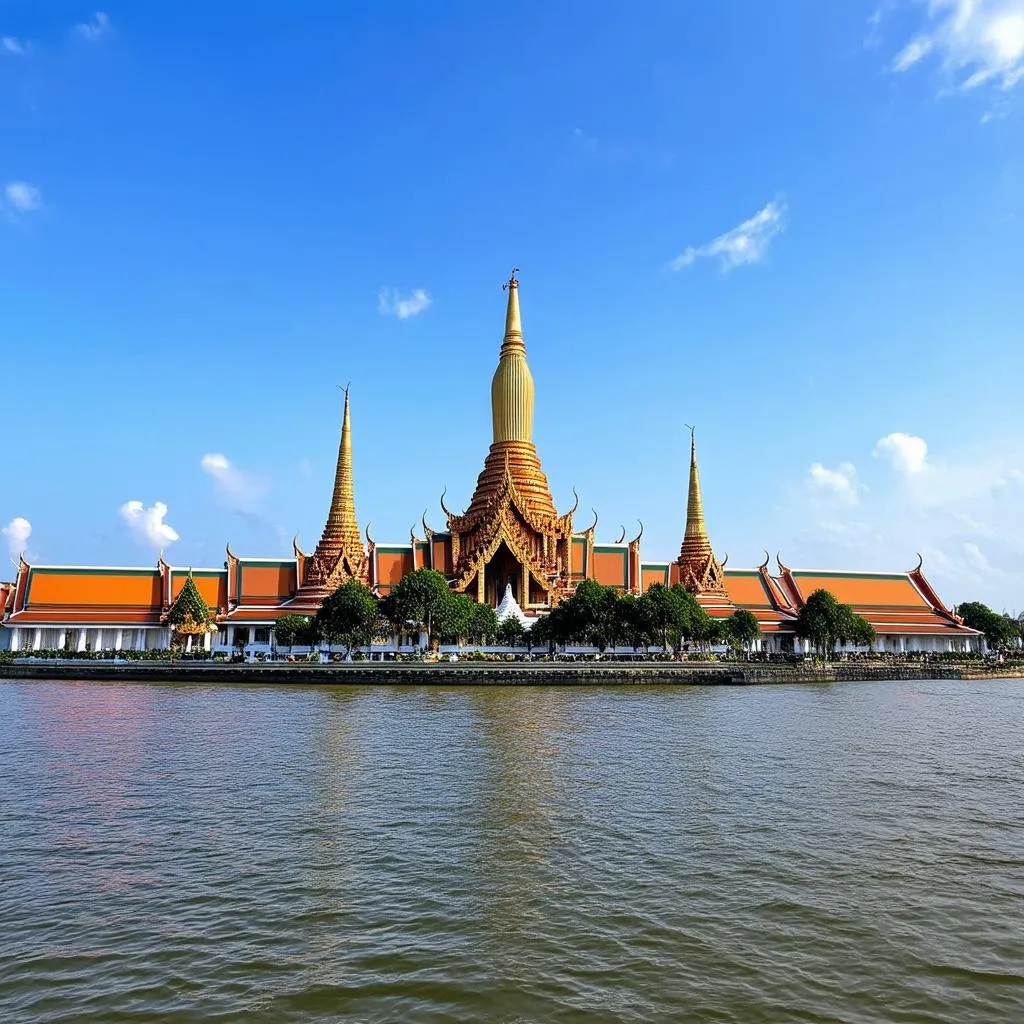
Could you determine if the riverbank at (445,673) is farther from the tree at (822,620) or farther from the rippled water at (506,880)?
the rippled water at (506,880)

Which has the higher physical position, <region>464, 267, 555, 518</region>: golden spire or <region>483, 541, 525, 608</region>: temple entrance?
<region>464, 267, 555, 518</region>: golden spire

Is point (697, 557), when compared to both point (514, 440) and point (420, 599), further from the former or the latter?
point (420, 599)

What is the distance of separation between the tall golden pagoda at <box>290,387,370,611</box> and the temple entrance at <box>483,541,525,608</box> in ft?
27.1

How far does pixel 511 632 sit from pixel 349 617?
10.5 metres

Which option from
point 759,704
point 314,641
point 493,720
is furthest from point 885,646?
point 493,720

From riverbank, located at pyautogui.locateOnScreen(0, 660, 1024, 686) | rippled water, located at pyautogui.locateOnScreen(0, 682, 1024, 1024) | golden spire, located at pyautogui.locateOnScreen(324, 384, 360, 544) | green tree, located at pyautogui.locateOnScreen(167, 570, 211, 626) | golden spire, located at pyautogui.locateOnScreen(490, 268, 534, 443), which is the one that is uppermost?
golden spire, located at pyautogui.locateOnScreen(490, 268, 534, 443)

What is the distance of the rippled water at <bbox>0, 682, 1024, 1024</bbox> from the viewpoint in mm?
7273

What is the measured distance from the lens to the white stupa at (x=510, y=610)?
171 feet

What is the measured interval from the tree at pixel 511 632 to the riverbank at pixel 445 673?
6931mm

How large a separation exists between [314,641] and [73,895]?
39.2m

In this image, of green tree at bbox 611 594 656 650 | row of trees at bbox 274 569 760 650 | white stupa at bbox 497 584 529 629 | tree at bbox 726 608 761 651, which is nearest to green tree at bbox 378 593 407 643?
row of trees at bbox 274 569 760 650

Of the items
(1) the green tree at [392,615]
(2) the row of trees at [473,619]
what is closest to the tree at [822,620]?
(2) the row of trees at [473,619]

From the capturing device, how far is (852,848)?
1157 centimetres

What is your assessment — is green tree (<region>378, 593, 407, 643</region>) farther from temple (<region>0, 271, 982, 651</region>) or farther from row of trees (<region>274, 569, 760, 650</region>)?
temple (<region>0, 271, 982, 651</region>)
